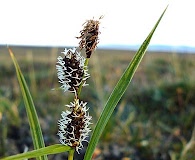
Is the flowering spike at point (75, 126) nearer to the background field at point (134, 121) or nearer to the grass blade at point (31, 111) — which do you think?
the grass blade at point (31, 111)

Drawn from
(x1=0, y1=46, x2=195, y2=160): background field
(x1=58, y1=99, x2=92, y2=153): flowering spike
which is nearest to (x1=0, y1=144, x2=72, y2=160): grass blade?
(x1=58, y1=99, x2=92, y2=153): flowering spike

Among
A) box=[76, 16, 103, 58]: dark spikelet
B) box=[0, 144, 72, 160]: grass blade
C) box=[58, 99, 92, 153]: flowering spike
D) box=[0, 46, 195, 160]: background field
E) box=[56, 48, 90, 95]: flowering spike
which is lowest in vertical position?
box=[0, 46, 195, 160]: background field

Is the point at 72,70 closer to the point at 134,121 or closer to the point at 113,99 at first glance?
the point at 113,99

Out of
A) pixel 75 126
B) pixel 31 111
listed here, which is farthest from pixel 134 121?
pixel 75 126

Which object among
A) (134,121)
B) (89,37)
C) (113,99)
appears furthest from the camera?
(134,121)

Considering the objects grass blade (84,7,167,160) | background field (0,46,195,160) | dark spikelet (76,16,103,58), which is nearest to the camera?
dark spikelet (76,16,103,58)

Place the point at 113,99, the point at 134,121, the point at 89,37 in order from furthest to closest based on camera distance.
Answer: the point at 134,121
the point at 113,99
the point at 89,37

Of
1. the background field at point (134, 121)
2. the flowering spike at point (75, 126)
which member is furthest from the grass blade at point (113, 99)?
the background field at point (134, 121)

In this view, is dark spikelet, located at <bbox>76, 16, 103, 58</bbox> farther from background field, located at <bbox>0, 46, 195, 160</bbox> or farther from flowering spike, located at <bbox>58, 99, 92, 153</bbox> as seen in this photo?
background field, located at <bbox>0, 46, 195, 160</bbox>
